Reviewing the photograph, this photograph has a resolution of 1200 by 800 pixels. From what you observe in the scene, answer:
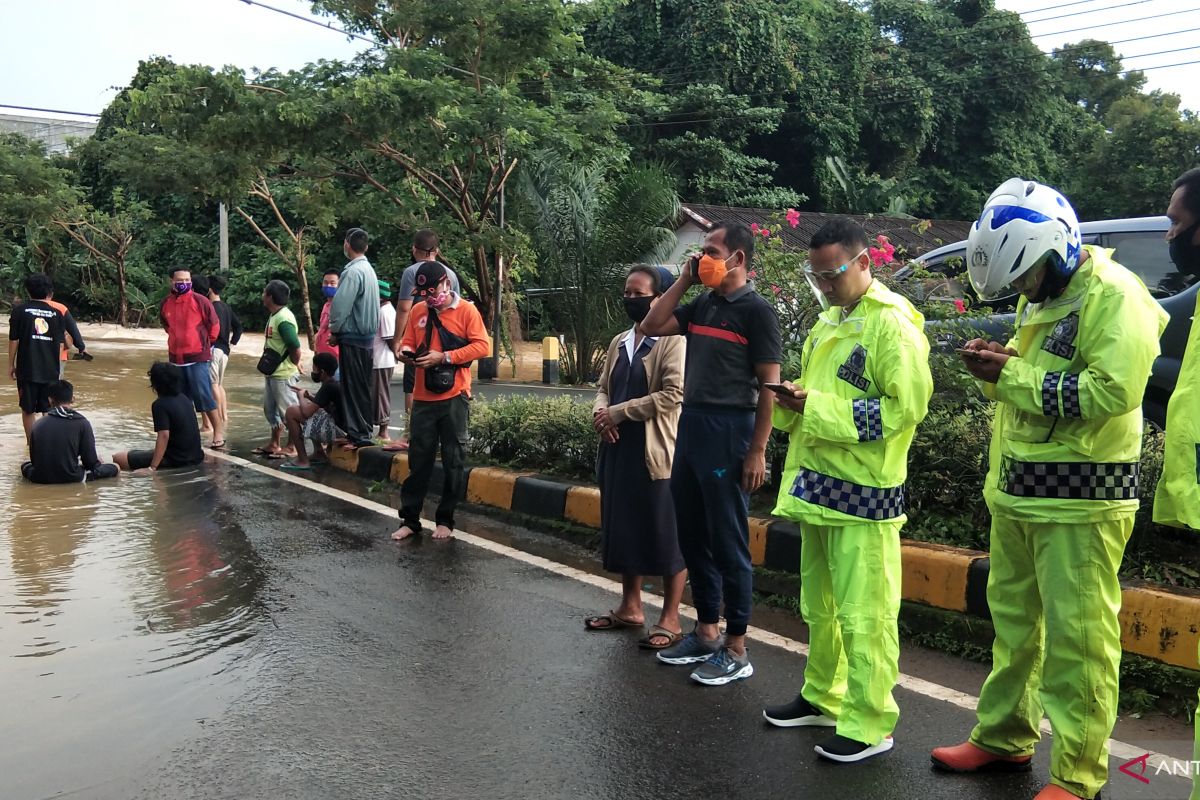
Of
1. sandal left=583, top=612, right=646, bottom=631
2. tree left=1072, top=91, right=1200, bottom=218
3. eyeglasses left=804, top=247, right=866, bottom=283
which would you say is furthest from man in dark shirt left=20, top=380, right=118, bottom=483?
tree left=1072, top=91, right=1200, bottom=218

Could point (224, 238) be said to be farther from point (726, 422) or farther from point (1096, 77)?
point (1096, 77)

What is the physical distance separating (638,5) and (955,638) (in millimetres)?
26192

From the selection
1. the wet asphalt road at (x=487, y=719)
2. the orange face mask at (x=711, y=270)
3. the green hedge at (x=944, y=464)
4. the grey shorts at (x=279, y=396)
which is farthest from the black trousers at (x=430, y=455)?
Result: the grey shorts at (x=279, y=396)

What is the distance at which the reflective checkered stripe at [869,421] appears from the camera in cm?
337

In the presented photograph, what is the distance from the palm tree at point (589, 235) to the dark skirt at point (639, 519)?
11604 millimetres

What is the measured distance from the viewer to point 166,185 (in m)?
19.0

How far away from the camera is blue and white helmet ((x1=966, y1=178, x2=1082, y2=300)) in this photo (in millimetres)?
3055

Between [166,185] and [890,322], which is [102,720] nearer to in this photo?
[890,322]

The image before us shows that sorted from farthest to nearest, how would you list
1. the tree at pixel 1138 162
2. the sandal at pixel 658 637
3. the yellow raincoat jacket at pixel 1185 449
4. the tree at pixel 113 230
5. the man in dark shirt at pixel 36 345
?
1. the tree at pixel 113 230
2. the tree at pixel 1138 162
3. the man in dark shirt at pixel 36 345
4. the sandal at pixel 658 637
5. the yellow raincoat jacket at pixel 1185 449

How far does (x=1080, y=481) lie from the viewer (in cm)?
304

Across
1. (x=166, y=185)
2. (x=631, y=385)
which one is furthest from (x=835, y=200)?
(x=631, y=385)

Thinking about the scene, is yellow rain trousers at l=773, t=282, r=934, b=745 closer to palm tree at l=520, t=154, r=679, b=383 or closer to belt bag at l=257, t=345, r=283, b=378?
belt bag at l=257, t=345, r=283, b=378

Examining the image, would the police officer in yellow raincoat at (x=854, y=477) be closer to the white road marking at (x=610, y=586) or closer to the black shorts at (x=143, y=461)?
the white road marking at (x=610, y=586)

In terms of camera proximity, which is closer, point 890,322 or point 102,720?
point 890,322
